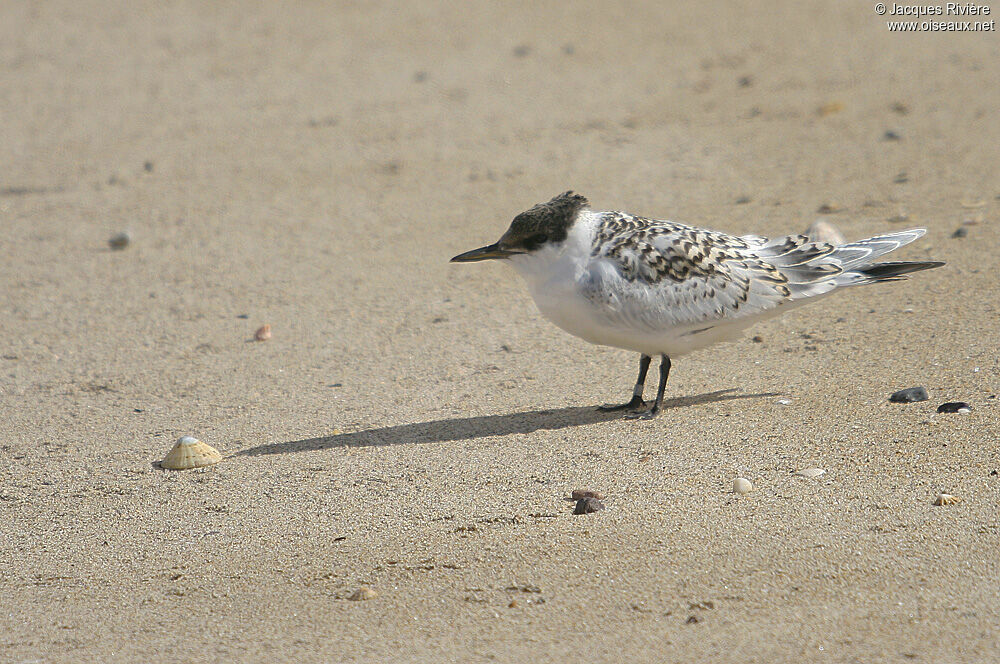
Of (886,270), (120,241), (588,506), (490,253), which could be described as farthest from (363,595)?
(120,241)

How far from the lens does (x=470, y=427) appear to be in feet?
17.5

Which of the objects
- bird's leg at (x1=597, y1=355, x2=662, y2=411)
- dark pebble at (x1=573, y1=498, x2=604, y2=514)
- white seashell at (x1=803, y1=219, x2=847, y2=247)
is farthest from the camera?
white seashell at (x1=803, y1=219, x2=847, y2=247)

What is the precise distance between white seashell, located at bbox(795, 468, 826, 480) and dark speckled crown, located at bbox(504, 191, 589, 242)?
145cm

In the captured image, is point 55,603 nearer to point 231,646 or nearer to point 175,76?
point 231,646

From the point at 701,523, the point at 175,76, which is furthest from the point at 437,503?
the point at 175,76

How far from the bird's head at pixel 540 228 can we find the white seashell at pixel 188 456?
149 centimetres

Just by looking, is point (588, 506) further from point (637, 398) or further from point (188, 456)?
point (188, 456)

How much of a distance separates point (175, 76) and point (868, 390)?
8573mm

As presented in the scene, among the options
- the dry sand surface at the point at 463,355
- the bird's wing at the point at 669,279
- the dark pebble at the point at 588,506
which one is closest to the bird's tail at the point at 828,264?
the bird's wing at the point at 669,279

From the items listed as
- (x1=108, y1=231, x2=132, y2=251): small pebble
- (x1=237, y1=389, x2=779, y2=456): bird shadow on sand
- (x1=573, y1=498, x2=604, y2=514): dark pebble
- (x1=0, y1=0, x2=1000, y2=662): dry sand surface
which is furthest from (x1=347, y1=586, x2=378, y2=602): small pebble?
(x1=108, y1=231, x2=132, y2=251): small pebble

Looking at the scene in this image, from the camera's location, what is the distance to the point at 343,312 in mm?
7156

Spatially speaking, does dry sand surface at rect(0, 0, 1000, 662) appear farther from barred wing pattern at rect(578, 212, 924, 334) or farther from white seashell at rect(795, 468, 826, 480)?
barred wing pattern at rect(578, 212, 924, 334)

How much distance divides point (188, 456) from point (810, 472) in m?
2.58

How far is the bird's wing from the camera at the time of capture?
5.13 metres
